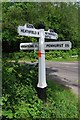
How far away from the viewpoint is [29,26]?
6762 mm

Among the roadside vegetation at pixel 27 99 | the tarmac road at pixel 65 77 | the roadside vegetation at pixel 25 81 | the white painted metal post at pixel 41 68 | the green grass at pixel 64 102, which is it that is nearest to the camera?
the roadside vegetation at pixel 27 99

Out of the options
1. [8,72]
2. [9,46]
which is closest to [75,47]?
[9,46]

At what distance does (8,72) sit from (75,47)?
78.2ft

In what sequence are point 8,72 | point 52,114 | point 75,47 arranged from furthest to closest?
point 75,47 → point 8,72 → point 52,114

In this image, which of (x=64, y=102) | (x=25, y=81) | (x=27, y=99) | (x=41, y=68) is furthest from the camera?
(x=25, y=81)

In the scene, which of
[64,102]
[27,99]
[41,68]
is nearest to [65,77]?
[64,102]

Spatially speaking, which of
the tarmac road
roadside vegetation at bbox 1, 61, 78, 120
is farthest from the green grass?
the tarmac road

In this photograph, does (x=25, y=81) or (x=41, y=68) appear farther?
(x=25, y=81)

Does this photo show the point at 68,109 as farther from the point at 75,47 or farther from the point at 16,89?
the point at 75,47

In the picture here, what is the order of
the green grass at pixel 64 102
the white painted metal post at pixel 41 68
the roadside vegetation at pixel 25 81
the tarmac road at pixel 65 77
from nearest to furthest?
the roadside vegetation at pixel 25 81 < the green grass at pixel 64 102 < the white painted metal post at pixel 41 68 < the tarmac road at pixel 65 77

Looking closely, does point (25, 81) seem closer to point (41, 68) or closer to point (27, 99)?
point (41, 68)

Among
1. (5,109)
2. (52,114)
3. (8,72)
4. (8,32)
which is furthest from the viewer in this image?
(8,32)

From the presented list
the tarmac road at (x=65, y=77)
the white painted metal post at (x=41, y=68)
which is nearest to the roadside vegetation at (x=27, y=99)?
the white painted metal post at (x=41, y=68)

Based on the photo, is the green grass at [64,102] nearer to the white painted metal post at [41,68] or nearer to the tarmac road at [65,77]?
the white painted metal post at [41,68]
